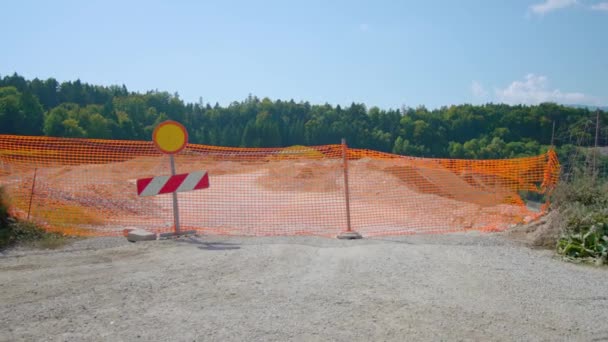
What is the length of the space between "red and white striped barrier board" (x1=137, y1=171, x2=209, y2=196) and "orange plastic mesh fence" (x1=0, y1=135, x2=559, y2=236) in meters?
1.35

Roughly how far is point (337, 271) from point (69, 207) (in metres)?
6.98

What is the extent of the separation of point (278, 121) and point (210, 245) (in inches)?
3144

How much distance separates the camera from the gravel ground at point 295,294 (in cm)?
422

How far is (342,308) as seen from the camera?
4.68 m

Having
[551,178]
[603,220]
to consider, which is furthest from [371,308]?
[551,178]

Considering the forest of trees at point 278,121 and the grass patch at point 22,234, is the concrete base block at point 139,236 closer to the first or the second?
the grass patch at point 22,234

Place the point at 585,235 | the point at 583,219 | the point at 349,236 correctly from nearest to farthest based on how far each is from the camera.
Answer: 1. the point at 585,235
2. the point at 583,219
3. the point at 349,236

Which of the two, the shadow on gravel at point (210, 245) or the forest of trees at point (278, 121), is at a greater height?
the forest of trees at point (278, 121)

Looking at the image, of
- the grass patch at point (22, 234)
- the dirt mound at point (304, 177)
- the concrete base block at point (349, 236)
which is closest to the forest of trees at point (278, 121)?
the dirt mound at point (304, 177)

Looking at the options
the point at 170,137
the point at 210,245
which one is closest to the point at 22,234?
the point at 170,137

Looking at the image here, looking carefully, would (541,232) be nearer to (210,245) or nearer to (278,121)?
(210,245)

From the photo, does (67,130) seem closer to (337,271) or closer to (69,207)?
(69,207)

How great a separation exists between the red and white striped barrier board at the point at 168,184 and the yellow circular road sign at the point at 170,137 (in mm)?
519

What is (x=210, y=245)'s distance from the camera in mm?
7504
